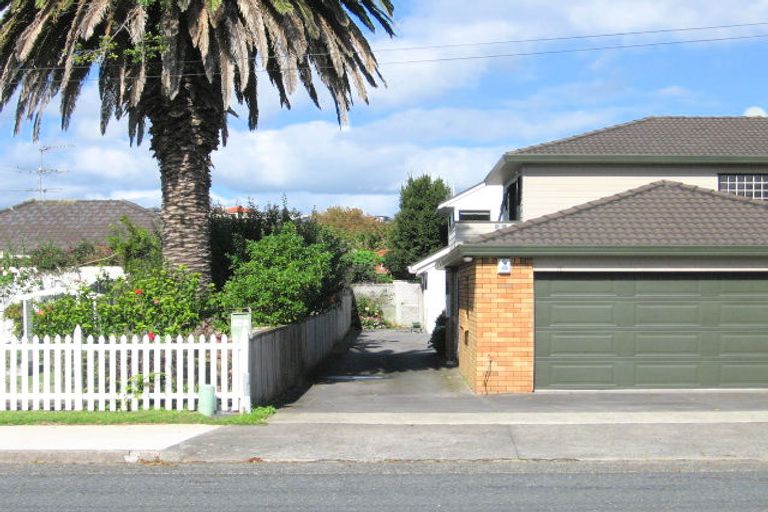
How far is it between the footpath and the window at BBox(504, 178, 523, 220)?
757 centimetres

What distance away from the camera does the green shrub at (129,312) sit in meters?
13.4

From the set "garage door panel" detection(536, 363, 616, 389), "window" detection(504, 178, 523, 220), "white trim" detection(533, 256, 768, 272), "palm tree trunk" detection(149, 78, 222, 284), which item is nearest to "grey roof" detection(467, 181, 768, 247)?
"white trim" detection(533, 256, 768, 272)

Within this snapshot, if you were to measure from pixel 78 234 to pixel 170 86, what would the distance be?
66.4 ft

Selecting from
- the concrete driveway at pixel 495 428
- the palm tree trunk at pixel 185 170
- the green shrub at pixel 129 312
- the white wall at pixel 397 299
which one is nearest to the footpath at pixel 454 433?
the concrete driveway at pixel 495 428

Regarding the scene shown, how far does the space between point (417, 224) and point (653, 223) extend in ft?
114

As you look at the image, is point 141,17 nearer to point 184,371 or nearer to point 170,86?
point 170,86

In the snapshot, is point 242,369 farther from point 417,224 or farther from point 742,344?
point 417,224

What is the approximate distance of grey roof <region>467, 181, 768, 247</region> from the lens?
1427cm

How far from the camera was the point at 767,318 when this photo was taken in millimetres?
14492

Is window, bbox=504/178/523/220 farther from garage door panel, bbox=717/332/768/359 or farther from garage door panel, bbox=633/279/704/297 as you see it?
garage door panel, bbox=717/332/768/359

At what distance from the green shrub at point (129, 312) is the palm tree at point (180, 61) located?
2184 millimetres

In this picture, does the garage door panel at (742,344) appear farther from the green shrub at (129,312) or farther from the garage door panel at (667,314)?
the green shrub at (129,312)

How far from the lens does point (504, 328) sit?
14414mm

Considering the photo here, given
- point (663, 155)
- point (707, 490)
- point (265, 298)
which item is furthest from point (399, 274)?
point (707, 490)
